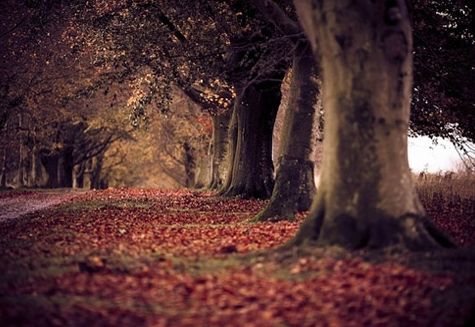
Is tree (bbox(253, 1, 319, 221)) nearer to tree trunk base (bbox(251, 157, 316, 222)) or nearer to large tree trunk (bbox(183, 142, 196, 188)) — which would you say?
tree trunk base (bbox(251, 157, 316, 222))

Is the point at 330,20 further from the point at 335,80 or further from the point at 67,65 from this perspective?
the point at 67,65

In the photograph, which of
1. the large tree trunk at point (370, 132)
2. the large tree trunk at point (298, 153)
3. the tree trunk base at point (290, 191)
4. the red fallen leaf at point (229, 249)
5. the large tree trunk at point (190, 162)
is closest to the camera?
the large tree trunk at point (370, 132)

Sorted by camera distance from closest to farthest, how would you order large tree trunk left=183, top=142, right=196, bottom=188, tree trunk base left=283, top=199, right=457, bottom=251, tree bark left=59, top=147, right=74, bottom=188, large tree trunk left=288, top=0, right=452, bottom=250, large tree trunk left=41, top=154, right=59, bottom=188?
tree trunk base left=283, top=199, right=457, bottom=251 → large tree trunk left=288, top=0, right=452, bottom=250 → large tree trunk left=41, top=154, right=59, bottom=188 → tree bark left=59, top=147, right=74, bottom=188 → large tree trunk left=183, top=142, right=196, bottom=188

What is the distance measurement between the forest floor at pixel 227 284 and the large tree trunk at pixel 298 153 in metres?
3.01

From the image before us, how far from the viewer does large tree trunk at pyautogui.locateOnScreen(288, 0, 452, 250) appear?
24.6ft

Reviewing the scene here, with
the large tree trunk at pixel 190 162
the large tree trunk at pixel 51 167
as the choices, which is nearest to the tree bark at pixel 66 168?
the large tree trunk at pixel 51 167

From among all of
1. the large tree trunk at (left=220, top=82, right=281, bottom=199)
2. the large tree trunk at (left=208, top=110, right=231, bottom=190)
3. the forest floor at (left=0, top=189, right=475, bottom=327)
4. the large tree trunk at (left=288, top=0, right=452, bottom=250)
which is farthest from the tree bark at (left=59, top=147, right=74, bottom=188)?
the large tree trunk at (left=288, top=0, right=452, bottom=250)

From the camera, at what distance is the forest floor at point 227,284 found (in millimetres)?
5117

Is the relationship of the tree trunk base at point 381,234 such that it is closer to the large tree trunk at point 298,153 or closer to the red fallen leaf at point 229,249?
the red fallen leaf at point 229,249

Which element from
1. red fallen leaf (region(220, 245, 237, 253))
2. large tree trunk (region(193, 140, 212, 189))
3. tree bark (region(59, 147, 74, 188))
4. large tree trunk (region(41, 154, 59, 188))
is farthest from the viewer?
tree bark (region(59, 147, 74, 188))

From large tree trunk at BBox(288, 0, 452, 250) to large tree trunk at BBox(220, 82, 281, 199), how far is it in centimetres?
1186

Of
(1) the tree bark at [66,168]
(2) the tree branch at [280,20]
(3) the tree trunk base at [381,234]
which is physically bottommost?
(3) the tree trunk base at [381,234]

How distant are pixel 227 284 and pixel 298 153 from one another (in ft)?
23.9

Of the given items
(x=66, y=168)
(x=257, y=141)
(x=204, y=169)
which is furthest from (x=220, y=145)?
(x=66, y=168)
